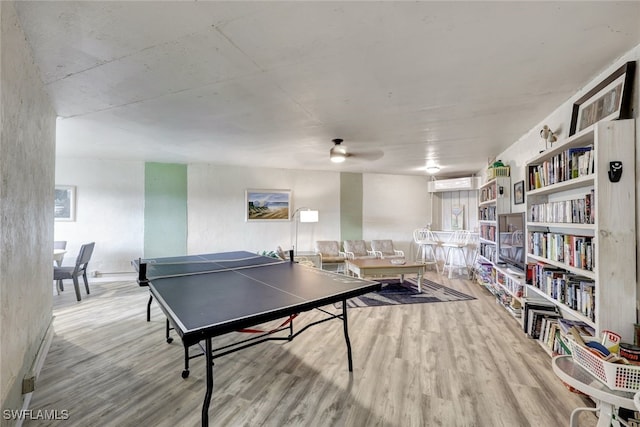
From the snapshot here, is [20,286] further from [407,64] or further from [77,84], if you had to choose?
[407,64]

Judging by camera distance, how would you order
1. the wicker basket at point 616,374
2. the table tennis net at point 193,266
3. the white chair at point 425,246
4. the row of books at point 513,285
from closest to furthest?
1. the wicker basket at point 616,374
2. the table tennis net at point 193,266
3. the row of books at point 513,285
4. the white chair at point 425,246

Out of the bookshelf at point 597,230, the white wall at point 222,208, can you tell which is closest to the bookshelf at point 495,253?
the bookshelf at point 597,230

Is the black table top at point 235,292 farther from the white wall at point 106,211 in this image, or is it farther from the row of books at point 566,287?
the white wall at point 106,211

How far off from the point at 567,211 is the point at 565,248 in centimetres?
30

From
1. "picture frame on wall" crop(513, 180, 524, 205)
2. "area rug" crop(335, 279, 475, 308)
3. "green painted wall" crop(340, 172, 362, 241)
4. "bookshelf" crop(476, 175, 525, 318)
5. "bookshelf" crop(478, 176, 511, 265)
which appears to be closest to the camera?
"bookshelf" crop(476, 175, 525, 318)

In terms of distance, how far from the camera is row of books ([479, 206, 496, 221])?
4532mm

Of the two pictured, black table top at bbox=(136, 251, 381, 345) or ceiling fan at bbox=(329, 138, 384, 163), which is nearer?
black table top at bbox=(136, 251, 381, 345)

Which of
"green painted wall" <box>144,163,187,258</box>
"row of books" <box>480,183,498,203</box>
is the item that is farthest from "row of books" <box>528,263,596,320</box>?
"green painted wall" <box>144,163,187,258</box>

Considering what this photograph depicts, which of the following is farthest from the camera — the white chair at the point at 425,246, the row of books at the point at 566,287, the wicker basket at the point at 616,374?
the white chair at the point at 425,246

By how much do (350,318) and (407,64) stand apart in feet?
9.50

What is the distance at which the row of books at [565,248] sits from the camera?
6.42ft

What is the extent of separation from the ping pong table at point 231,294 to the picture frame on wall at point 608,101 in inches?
79.9

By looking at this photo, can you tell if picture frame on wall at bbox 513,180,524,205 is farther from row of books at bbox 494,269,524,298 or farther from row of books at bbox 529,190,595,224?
row of books at bbox 494,269,524,298

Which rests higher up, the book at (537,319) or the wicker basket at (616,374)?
the wicker basket at (616,374)
